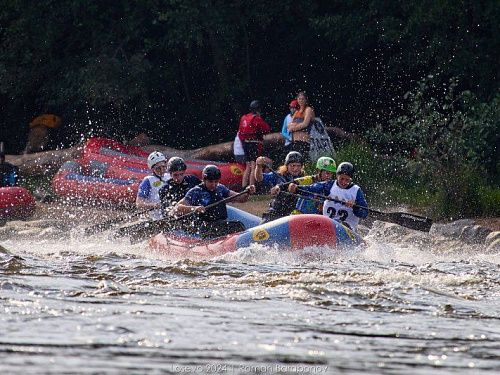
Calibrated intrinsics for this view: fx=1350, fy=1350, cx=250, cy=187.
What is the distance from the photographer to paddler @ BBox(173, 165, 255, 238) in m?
15.5

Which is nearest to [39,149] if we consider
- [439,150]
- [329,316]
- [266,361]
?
[439,150]

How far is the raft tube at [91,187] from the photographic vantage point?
21859mm

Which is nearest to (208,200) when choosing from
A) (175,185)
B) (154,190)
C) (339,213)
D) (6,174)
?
(175,185)

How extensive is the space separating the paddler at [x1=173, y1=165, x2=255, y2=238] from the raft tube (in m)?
6.08

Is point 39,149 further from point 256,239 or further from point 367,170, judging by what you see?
point 256,239

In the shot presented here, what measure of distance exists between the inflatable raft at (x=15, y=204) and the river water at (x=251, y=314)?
5.27 m

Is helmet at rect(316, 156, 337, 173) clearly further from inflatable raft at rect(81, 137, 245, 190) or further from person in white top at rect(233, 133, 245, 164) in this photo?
person in white top at rect(233, 133, 245, 164)

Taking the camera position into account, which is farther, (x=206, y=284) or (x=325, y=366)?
(x=206, y=284)

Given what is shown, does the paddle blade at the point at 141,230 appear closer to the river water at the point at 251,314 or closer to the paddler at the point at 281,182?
the paddler at the point at 281,182

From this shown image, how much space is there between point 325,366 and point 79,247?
9.01 m

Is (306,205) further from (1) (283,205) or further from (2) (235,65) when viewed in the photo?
(2) (235,65)

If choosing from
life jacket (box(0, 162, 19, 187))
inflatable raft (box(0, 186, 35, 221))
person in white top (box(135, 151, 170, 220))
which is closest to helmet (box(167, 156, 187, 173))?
person in white top (box(135, 151, 170, 220))

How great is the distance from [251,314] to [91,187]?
12.4 metres

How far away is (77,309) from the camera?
1036cm
